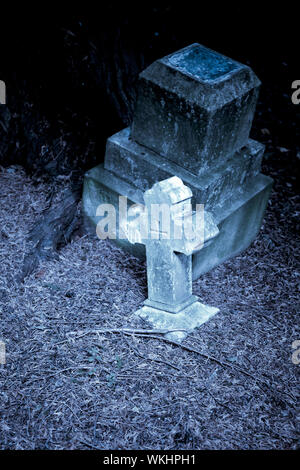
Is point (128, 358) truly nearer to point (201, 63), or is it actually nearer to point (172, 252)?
point (172, 252)

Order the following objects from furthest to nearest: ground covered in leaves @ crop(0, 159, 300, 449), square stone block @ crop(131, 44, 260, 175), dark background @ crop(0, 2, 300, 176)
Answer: dark background @ crop(0, 2, 300, 176) → square stone block @ crop(131, 44, 260, 175) → ground covered in leaves @ crop(0, 159, 300, 449)

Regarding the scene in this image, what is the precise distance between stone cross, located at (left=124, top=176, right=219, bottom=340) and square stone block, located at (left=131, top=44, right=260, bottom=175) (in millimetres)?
417

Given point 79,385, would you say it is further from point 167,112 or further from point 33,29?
point 33,29

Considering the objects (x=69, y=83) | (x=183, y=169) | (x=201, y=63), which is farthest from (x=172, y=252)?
(x=69, y=83)

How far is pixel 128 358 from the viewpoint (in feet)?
11.0

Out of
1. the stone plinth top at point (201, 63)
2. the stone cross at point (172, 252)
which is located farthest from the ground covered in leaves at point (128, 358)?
the stone plinth top at point (201, 63)

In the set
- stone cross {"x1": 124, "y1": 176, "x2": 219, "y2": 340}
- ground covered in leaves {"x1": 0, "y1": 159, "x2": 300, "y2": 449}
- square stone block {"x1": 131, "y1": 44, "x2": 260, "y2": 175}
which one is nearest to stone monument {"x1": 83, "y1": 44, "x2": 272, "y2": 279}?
square stone block {"x1": 131, "y1": 44, "x2": 260, "y2": 175}

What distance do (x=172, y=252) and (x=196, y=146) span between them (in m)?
0.74

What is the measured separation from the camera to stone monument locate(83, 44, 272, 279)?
143 inches

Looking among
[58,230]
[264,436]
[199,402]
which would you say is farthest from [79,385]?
[58,230]

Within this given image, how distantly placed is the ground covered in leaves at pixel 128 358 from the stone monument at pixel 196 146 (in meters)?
0.40

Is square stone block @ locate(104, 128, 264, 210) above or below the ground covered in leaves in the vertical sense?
above

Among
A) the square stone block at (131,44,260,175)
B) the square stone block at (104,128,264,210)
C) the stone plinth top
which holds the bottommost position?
the square stone block at (104,128,264,210)

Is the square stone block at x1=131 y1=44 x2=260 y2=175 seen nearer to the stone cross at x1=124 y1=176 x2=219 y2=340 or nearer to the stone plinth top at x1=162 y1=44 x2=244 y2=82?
the stone plinth top at x1=162 y1=44 x2=244 y2=82
